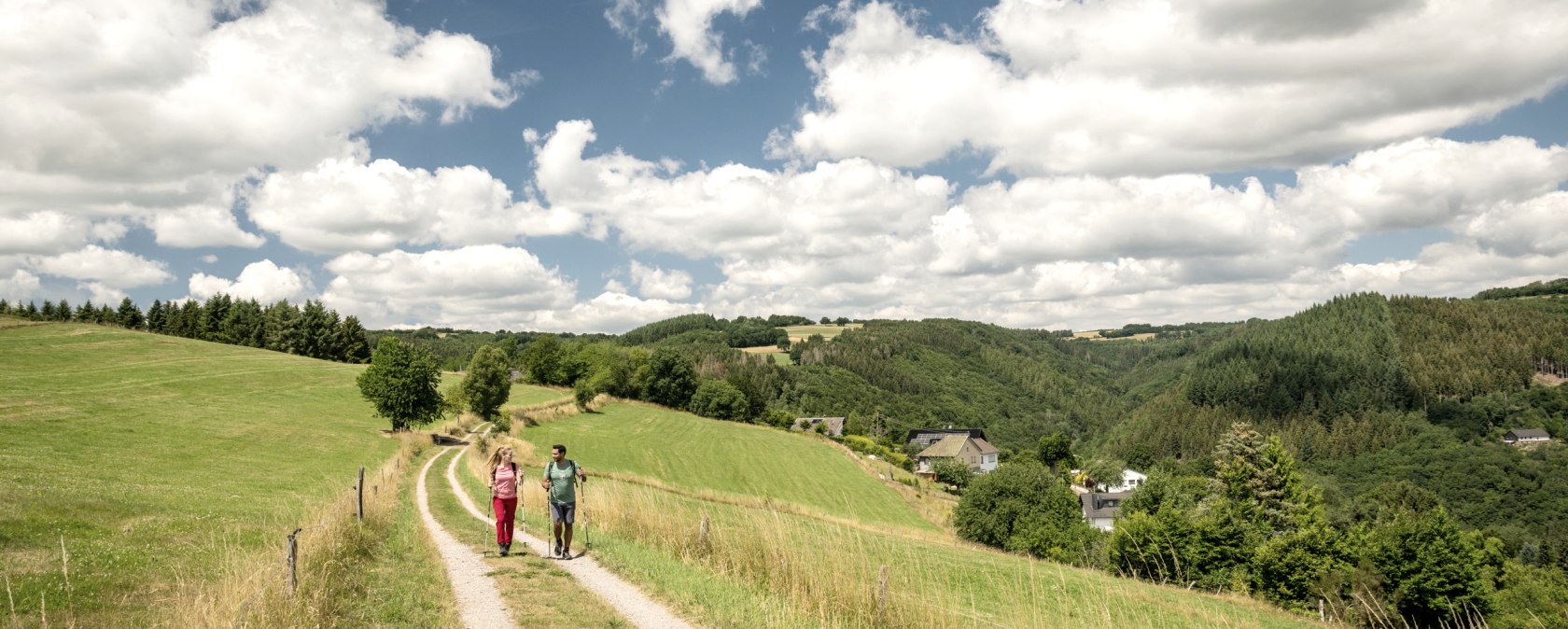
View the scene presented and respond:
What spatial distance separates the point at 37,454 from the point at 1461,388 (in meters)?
252

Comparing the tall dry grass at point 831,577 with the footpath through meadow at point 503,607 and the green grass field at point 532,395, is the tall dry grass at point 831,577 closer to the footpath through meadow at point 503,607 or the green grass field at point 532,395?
the footpath through meadow at point 503,607

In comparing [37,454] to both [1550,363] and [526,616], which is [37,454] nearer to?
[526,616]

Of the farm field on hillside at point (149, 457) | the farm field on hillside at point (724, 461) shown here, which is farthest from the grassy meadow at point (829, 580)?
the farm field on hillside at point (724, 461)

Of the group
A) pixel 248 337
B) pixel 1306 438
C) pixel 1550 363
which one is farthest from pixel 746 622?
pixel 1550 363

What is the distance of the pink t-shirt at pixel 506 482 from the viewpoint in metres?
12.7

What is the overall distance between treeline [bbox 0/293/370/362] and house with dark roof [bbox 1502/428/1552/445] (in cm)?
21078

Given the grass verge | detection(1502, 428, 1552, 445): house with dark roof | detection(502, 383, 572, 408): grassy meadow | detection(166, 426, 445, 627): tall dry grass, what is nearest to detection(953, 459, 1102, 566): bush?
the grass verge

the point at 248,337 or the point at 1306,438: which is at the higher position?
the point at 248,337

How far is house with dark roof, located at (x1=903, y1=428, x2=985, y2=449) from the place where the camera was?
405 feet

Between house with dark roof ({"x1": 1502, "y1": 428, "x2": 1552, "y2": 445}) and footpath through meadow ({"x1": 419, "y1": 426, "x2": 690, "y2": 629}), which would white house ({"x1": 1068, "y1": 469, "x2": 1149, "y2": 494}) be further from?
footpath through meadow ({"x1": 419, "y1": 426, "x2": 690, "y2": 629})

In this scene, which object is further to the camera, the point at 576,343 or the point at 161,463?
the point at 576,343

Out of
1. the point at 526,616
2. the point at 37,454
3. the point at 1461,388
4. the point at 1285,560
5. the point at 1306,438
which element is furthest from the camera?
the point at 1461,388

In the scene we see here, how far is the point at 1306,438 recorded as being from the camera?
16062 centimetres

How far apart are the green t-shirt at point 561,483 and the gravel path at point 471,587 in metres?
1.54
